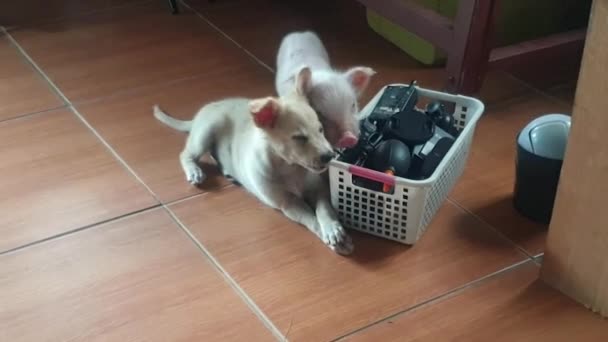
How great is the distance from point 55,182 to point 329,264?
679 millimetres

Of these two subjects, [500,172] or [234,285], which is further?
[500,172]

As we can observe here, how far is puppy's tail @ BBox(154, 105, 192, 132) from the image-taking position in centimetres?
180

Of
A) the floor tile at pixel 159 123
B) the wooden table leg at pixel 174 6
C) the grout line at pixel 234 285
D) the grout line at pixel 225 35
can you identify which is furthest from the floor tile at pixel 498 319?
the wooden table leg at pixel 174 6

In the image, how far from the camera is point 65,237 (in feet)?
4.87

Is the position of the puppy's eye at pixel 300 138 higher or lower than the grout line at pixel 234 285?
higher

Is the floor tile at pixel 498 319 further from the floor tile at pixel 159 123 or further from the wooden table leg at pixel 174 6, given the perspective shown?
the wooden table leg at pixel 174 6

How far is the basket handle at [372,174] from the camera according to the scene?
1.31 metres

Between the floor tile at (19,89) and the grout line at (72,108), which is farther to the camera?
the floor tile at (19,89)

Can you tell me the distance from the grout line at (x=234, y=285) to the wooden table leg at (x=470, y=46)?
767 millimetres

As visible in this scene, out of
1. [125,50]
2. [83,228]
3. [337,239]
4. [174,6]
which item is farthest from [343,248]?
[174,6]

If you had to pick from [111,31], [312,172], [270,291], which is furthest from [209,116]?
[111,31]

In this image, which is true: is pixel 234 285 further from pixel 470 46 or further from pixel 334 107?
pixel 470 46

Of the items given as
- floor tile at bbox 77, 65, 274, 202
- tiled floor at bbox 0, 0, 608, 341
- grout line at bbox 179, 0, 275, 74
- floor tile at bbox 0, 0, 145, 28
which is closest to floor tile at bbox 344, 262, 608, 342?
tiled floor at bbox 0, 0, 608, 341

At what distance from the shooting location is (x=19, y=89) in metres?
2.06
